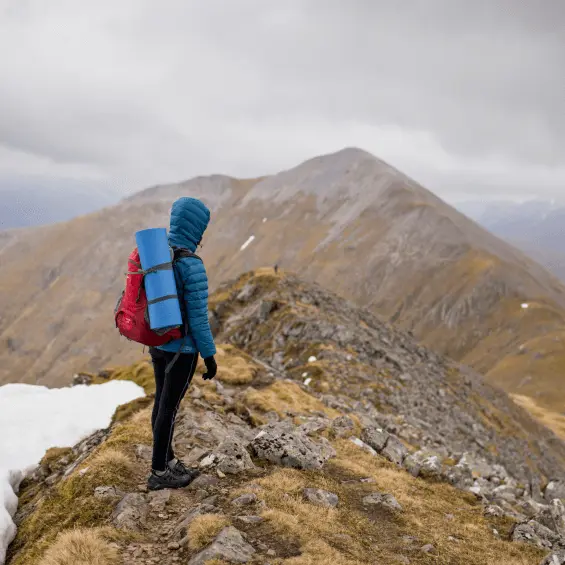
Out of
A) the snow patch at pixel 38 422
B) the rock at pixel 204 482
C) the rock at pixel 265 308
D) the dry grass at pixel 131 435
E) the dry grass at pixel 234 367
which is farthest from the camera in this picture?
the rock at pixel 265 308

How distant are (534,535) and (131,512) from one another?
9.56 metres

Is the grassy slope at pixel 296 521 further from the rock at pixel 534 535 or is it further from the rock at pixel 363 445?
the rock at pixel 363 445

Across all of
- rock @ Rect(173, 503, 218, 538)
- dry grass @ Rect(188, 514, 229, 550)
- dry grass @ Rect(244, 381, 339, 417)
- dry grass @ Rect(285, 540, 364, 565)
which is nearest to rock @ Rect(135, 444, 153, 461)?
rock @ Rect(173, 503, 218, 538)

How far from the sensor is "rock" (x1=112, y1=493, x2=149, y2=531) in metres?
8.06

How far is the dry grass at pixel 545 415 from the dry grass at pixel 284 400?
90212mm

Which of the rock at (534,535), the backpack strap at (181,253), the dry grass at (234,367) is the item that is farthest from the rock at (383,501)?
the dry grass at (234,367)

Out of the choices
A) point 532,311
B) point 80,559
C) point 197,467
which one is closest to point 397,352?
point 197,467

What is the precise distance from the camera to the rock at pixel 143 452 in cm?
1101

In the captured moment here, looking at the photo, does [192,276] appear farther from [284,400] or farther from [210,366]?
[284,400]

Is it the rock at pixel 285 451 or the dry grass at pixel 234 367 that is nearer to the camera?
the rock at pixel 285 451

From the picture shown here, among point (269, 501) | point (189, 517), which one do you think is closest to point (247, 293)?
point (269, 501)

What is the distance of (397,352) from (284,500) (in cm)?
4617

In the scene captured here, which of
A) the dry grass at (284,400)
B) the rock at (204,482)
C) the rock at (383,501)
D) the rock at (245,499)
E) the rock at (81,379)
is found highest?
the rock at (245,499)

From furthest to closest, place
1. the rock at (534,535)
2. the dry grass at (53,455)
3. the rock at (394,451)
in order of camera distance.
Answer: the rock at (394,451), the dry grass at (53,455), the rock at (534,535)
